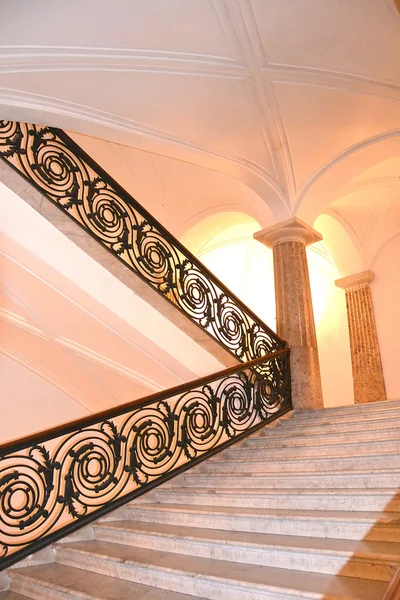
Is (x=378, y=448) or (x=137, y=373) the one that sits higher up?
(x=137, y=373)

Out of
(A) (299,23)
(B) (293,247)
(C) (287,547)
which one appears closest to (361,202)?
(B) (293,247)

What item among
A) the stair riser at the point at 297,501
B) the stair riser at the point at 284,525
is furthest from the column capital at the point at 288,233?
the stair riser at the point at 284,525

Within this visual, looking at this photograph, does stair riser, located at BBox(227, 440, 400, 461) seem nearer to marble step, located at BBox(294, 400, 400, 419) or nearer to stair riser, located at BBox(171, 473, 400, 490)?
stair riser, located at BBox(171, 473, 400, 490)

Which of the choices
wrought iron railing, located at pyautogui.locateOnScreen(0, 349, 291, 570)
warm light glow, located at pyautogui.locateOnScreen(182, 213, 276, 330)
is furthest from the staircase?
warm light glow, located at pyautogui.locateOnScreen(182, 213, 276, 330)

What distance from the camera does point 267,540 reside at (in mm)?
2988

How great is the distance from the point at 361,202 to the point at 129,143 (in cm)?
513

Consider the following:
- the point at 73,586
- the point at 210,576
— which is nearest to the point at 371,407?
the point at 210,576

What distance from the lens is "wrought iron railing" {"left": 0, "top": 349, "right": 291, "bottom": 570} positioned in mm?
3656

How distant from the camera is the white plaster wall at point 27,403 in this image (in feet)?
29.5

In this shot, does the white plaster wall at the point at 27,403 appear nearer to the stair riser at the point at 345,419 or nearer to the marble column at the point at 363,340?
the stair riser at the point at 345,419

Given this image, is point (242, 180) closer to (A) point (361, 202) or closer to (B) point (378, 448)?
(A) point (361, 202)

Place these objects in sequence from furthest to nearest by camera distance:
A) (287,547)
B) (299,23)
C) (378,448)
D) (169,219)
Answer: (169,219) → (299,23) → (378,448) → (287,547)

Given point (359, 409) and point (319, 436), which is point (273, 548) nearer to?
point (319, 436)

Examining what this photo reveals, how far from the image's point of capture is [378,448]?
4.05 m
